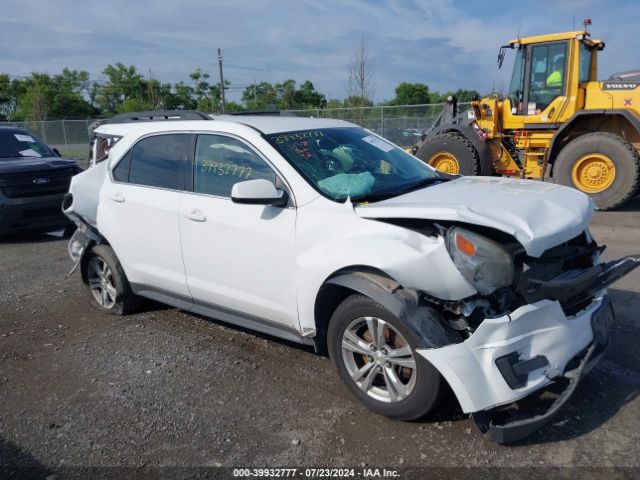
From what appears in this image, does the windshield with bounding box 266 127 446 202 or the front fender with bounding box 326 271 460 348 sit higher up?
the windshield with bounding box 266 127 446 202

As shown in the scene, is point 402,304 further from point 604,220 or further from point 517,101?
point 517,101

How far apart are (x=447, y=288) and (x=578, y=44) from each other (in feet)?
29.3

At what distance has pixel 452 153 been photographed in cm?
1034

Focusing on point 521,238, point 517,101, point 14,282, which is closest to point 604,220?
point 517,101

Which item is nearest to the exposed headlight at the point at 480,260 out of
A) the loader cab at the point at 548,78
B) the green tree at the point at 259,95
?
the loader cab at the point at 548,78

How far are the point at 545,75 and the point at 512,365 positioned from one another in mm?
9042

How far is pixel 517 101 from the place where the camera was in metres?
10.7

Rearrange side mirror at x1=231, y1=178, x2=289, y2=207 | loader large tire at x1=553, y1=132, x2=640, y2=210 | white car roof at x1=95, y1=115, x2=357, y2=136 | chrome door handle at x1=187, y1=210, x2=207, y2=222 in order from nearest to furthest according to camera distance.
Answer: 1. side mirror at x1=231, y1=178, x2=289, y2=207
2. chrome door handle at x1=187, y1=210, x2=207, y2=222
3. white car roof at x1=95, y1=115, x2=357, y2=136
4. loader large tire at x1=553, y1=132, x2=640, y2=210

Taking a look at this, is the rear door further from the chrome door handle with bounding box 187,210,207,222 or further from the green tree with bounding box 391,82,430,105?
the green tree with bounding box 391,82,430,105

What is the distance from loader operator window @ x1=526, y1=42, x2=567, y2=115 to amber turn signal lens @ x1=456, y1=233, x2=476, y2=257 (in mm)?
8609

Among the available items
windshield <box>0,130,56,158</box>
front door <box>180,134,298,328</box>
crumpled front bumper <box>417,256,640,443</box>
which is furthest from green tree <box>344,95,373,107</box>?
crumpled front bumper <box>417,256,640,443</box>

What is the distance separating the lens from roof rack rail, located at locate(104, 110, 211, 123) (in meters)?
4.60

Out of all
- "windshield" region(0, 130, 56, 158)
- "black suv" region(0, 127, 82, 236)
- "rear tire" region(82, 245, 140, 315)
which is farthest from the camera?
"windshield" region(0, 130, 56, 158)

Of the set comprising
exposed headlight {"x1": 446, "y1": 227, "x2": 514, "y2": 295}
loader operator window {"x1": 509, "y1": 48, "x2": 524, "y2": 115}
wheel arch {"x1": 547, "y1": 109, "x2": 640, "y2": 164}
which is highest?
loader operator window {"x1": 509, "y1": 48, "x2": 524, "y2": 115}
